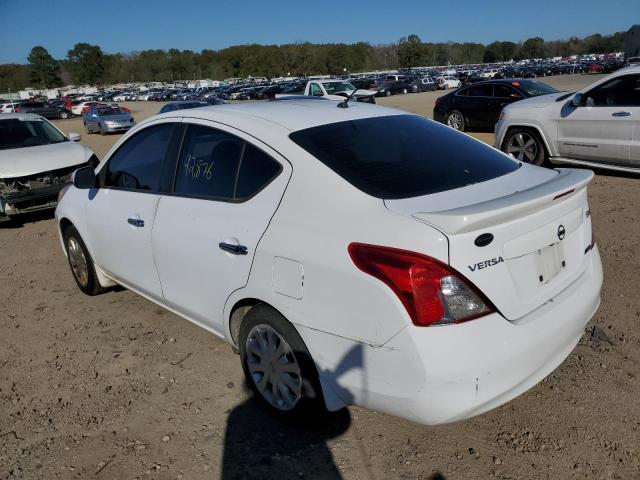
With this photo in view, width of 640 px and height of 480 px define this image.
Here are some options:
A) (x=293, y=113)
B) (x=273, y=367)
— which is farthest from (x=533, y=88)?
(x=273, y=367)

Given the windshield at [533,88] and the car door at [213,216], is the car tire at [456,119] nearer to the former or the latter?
the windshield at [533,88]

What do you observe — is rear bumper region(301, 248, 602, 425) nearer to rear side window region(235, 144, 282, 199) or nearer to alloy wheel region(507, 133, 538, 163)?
rear side window region(235, 144, 282, 199)

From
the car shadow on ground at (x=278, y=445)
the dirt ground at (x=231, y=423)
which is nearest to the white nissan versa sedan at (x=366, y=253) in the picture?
the car shadow on ground at (x=278, y=445)

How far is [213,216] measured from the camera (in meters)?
2.95

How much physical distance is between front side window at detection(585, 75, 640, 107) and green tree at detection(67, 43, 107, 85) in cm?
13433

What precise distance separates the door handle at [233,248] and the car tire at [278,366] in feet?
0.96

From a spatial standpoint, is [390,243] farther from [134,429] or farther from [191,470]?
[134,429]

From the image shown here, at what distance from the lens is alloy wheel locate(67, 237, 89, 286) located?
15.1ft

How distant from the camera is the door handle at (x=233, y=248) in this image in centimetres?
272

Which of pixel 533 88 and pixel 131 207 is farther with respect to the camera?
pixel 533 88

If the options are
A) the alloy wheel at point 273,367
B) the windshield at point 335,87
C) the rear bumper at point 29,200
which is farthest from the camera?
the windshield at point 335,87

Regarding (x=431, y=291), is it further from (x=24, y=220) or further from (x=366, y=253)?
(x=24, y=220)

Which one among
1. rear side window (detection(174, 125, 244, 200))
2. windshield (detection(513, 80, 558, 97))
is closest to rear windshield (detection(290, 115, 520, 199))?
rear side window (detection(174, 125, 244, 200))

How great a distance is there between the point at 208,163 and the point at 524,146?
6.85m
